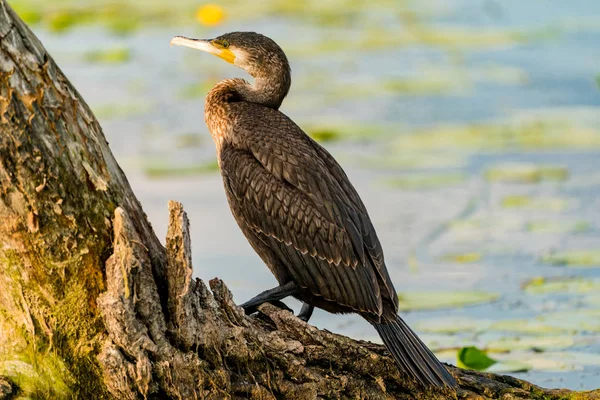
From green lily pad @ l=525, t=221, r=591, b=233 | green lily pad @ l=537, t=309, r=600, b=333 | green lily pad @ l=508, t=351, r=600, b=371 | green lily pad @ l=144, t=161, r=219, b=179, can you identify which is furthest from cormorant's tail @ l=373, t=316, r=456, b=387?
green lily pad @ l=144, t=161, r=219, b=179

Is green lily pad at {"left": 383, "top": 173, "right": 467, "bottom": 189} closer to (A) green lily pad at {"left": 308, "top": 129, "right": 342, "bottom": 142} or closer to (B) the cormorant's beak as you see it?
(A) green lily pad at {"left": 308, "top": 129, "right": 342, "bottom": 142}

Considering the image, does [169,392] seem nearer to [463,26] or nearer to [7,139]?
[7,139]

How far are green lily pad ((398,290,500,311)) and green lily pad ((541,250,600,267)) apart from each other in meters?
0.71

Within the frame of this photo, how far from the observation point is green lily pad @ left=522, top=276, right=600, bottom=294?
6871 mm

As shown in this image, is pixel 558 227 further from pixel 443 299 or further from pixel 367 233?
pixel 367 233

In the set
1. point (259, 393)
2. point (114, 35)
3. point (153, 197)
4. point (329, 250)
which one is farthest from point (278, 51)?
point (114, 35)

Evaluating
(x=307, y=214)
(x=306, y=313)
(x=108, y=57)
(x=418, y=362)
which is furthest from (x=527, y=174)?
(x=108, y=57)

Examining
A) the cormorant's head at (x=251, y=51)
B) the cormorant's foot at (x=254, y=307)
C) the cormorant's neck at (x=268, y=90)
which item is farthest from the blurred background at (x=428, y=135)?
the cormorant's head at (x=251, y=51)

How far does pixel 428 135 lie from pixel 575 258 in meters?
3.11

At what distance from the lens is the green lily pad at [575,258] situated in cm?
731

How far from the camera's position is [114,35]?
14.0m

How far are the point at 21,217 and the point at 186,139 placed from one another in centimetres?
642

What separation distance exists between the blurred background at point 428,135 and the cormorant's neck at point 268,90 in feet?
5.06

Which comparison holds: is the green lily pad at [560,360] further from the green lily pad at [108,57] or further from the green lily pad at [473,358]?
the green lily pad at [108,57]
